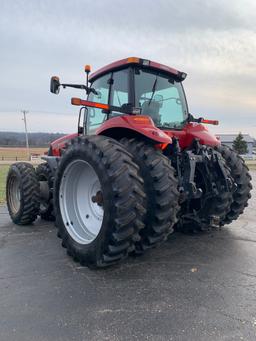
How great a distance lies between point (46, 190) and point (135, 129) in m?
2.81

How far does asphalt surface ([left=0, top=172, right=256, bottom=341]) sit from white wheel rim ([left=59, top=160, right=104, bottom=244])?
0.44 m

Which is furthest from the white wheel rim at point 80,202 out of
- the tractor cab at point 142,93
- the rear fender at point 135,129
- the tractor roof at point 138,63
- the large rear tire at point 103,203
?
the tractor roof at point 138,63

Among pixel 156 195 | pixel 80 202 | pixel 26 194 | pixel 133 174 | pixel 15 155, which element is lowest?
pixel 15 155

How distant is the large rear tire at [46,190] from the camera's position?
5.48 meters

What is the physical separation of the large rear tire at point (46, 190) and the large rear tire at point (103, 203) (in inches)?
64.0

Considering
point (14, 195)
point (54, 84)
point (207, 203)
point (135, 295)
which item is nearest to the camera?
point (135, 295)

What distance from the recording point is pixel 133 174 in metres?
3.08

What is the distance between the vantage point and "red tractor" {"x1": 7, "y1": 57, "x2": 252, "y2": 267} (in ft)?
10.2

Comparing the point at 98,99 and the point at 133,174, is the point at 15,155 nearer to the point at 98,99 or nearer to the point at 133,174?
the point at 98,99

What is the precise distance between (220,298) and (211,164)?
1.77m

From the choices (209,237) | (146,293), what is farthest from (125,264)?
(209,237)

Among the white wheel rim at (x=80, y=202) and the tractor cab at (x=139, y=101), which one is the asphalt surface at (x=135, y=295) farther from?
the tractor cab at (x=139, y=101)

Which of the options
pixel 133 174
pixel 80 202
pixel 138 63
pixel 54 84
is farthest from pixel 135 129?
pixel 54 84

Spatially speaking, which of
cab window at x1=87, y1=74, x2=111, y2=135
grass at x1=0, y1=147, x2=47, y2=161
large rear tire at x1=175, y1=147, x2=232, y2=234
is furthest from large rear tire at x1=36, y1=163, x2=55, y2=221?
grass at x1=0, y1=147, x2=47, y2=161
